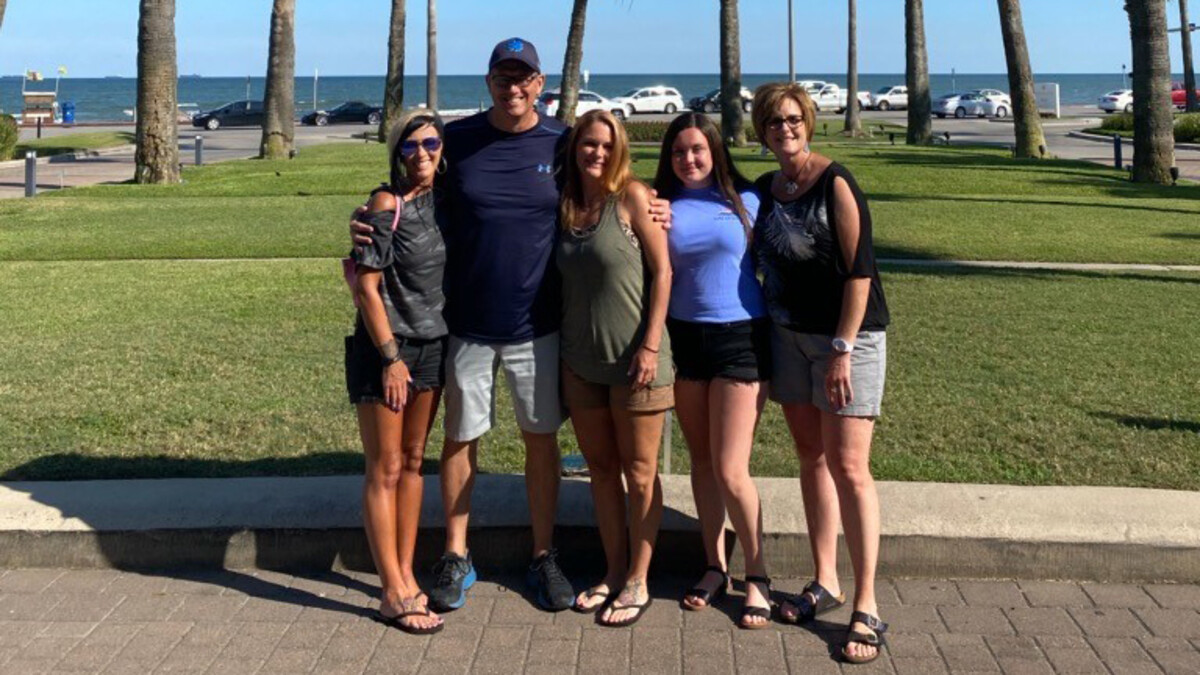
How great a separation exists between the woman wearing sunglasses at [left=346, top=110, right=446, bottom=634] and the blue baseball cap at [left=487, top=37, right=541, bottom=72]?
0.28m

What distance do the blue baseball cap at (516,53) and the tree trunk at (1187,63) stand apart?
172ft

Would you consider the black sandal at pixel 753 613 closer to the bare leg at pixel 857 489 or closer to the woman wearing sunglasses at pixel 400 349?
the bare leg at pixel 857 489

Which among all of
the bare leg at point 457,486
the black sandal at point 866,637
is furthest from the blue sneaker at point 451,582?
the black sandal at point 866,637

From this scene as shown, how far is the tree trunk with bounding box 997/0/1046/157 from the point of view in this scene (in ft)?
85.8

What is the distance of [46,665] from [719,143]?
2.67 metres

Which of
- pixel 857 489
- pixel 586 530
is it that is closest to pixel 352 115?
pixel 586 530

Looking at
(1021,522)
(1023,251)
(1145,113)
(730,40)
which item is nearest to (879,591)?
(1021,522)

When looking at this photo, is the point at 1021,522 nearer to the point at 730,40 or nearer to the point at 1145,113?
the point at 1145,113

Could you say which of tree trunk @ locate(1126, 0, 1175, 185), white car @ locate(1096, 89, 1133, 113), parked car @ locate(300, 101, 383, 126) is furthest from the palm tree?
white car @ locate(1096, 89, 1133, 113)

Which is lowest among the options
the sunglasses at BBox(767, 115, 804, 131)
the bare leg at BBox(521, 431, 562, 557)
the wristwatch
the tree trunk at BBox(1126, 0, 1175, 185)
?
the bare leg at BBox(521, 431, 562, 557)

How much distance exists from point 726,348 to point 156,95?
64.6ft

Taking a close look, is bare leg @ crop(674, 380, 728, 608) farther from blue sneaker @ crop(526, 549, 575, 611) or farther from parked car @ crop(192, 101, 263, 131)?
parked car @ crop(192, 101, 263, 131)

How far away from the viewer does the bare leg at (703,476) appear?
4.49 meters

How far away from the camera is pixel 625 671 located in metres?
4.12
